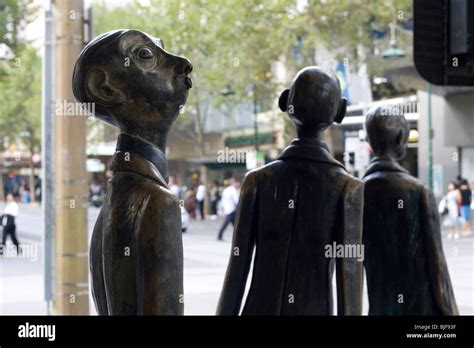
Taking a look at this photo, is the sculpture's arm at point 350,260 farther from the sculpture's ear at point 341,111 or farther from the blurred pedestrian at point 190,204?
the blurred pedestrian at point 190,204

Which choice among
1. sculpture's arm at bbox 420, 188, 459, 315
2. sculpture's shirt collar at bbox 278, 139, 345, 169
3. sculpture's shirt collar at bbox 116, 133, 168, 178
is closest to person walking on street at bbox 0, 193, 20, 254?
sculpture's arm at bbox 420, 188, 459, 315

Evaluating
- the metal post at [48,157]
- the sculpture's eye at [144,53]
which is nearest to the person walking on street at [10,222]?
the metal post at [48,157]

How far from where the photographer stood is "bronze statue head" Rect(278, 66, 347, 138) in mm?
3352

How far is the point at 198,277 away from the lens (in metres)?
13.3

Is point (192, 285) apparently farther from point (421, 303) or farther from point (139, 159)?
point (139, 159)

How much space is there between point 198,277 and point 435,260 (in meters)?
9.68

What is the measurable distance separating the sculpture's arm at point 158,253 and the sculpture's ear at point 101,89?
10.9 inches

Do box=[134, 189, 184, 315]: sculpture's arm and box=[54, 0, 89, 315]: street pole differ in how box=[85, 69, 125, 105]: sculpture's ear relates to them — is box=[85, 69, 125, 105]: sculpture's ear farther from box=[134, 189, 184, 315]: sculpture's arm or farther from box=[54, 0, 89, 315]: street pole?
box=[54, 0, 89, 315]: street pole

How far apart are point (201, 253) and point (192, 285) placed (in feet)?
17.9

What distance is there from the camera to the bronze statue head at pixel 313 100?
3.35 m

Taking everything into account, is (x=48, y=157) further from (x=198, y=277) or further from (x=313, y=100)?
(x=198, y=277)

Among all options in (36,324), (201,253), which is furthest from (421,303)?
(201,253)

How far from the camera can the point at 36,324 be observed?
12.7 feet

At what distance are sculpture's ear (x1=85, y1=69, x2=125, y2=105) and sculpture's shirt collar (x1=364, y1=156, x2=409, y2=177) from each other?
1.94 meters
